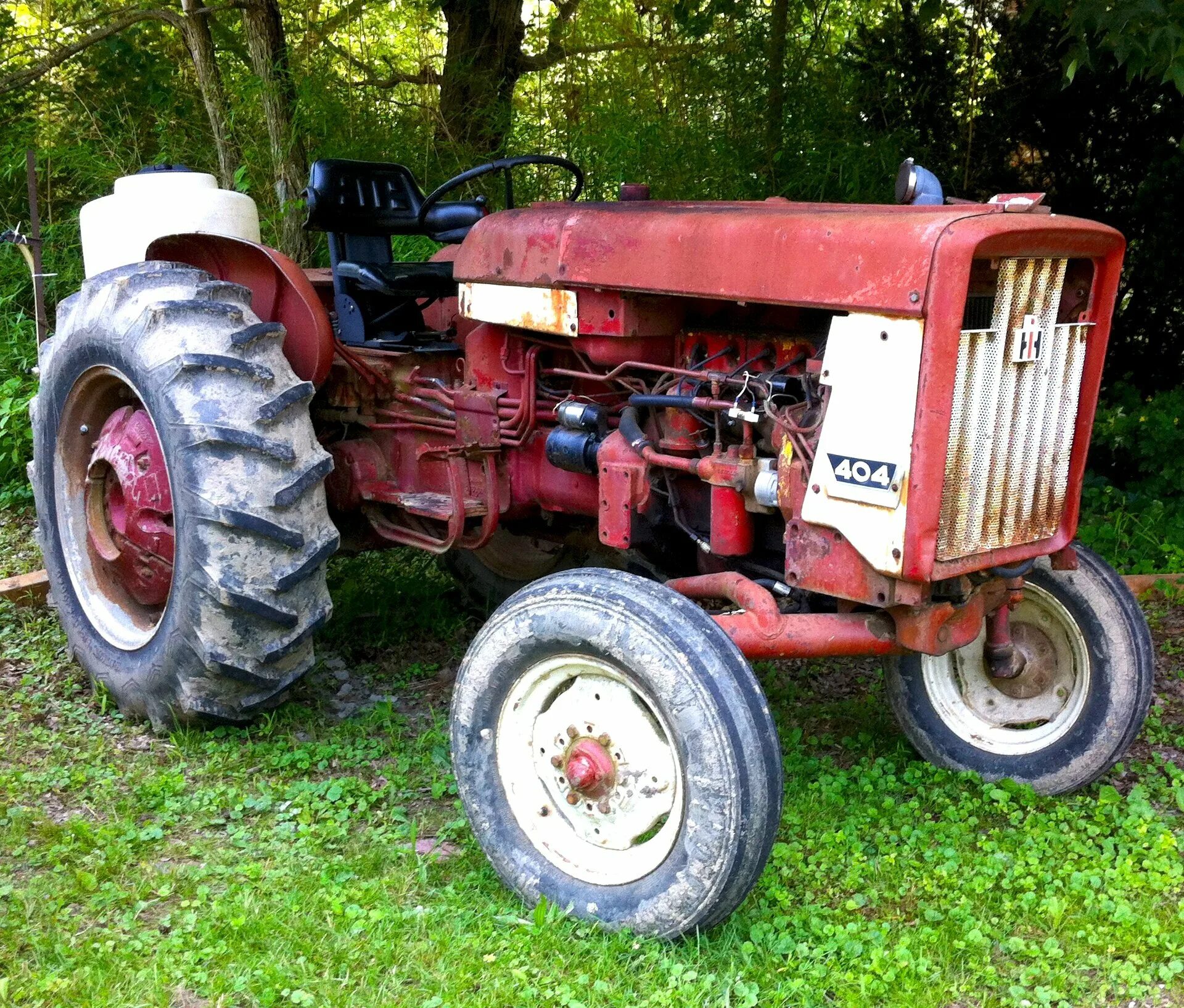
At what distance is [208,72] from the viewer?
622 centimetres

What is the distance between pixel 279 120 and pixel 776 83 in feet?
8.40

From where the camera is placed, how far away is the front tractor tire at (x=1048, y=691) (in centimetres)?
318

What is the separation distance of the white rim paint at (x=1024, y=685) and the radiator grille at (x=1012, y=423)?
521 millimetres

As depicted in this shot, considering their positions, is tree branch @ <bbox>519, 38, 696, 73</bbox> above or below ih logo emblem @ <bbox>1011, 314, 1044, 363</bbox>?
above

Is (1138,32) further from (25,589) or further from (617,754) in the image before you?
(25,589)

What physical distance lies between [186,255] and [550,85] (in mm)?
4180

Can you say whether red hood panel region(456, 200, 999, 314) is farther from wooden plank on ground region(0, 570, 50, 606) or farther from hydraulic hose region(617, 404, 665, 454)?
wooden plank on ground region(0, 570, 50, 606)

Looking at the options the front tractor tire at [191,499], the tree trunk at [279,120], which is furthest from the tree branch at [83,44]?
the front tractor tire at [191,499]

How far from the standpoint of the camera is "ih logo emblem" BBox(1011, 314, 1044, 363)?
263 centimetres

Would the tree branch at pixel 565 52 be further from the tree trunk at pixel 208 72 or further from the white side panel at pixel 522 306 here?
the white side panel at pixel 522 306

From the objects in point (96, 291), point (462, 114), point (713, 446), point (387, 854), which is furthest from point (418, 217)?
point (462, 114)

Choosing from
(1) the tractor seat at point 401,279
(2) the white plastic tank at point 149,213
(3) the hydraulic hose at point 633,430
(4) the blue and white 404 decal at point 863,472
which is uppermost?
(2) the white plastic tank at point 149,213

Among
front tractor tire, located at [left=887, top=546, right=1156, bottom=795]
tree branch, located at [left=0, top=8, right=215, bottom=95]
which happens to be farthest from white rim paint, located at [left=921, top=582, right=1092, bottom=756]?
tree branch, located at [left=0, top=8, right=215, bottom=95]

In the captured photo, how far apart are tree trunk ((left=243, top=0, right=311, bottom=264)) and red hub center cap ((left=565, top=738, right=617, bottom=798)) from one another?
415cm
